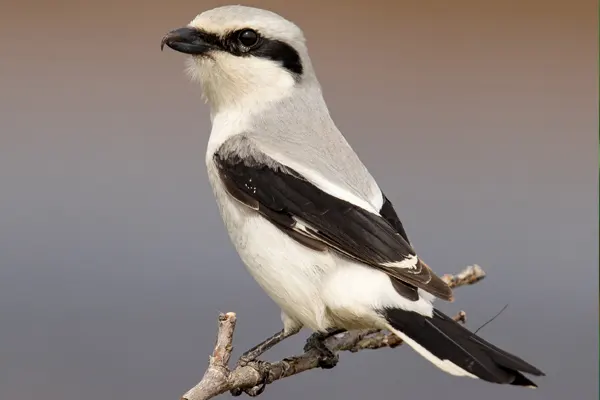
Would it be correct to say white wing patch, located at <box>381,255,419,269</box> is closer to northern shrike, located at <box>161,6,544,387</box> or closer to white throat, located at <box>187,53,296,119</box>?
northern shrike, located at <box>161,6,544,387</box>

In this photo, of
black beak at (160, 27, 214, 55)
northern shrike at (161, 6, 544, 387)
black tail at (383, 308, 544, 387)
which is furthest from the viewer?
black beak at (160, 27, 214, 55)

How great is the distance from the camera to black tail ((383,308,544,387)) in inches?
52.0

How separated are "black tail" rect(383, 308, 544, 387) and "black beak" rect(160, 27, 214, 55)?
1.83 ft

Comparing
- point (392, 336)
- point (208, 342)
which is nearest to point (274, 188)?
point (392, 336)

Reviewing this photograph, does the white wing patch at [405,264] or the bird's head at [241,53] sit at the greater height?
the bird's head at [241,53]

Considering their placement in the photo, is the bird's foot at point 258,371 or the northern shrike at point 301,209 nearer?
the northern shrike at point 301,209

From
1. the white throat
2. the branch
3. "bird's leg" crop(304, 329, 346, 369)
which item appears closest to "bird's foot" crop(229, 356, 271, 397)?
the branch

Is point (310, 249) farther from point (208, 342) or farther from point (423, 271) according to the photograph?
point (208, 342)

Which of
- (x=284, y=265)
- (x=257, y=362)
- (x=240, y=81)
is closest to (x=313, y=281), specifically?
(x=284, y=265)

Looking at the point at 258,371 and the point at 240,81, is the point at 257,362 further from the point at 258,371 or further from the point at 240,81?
the point at 240,81

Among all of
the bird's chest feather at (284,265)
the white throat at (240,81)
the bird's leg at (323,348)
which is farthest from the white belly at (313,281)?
the white throat at (240,81)

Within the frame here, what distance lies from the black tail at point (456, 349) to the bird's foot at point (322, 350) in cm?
26

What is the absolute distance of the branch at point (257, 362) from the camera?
1.35 metres

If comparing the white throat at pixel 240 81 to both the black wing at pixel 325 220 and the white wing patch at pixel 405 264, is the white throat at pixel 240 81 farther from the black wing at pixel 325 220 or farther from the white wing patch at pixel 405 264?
the white wing patch at pixel 405 264
